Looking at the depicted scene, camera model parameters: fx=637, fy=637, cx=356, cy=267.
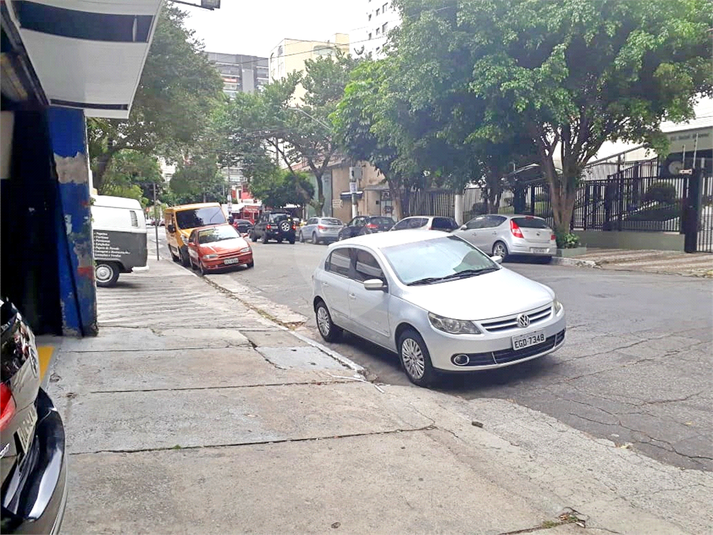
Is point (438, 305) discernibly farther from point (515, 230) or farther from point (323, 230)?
point (323, 230)

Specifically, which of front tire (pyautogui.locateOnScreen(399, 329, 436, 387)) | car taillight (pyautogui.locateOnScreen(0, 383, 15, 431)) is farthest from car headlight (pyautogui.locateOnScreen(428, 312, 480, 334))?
car taillight (pyautogui.locateOnScreen(0, 383, 15, 431))

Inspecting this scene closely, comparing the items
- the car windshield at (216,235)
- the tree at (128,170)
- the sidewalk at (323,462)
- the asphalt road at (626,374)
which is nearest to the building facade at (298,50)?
the tree at (128,170)

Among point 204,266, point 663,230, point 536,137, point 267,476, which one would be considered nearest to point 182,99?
point 204,266

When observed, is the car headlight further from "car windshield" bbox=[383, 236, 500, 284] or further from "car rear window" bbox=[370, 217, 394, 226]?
"car rear window" bbox=[370, 217, 394, 226]

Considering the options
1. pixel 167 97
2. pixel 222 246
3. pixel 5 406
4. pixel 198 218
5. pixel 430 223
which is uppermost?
pixel 167 97

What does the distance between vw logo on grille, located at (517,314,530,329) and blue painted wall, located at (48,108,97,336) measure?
17.3 ft

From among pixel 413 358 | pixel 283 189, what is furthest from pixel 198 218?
pixel 283 189

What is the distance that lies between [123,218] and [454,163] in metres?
11.1

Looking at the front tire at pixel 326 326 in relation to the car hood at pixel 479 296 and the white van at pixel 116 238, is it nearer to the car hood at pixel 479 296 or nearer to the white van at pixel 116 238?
the car hood at pixel 479 296

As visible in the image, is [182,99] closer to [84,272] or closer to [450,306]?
[84,272]

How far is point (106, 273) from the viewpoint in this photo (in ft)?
49.4

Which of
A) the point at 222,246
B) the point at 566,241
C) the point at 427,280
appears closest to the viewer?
the point at 427,280

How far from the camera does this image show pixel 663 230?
19.6m

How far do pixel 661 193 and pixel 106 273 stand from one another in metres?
16.2
